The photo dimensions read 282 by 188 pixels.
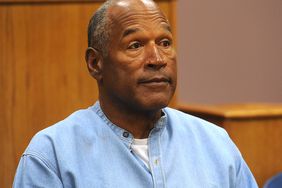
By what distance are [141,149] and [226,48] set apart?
2.78 meters

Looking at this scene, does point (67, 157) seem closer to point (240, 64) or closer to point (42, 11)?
point (42, 11)

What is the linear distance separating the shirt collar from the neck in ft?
0.04

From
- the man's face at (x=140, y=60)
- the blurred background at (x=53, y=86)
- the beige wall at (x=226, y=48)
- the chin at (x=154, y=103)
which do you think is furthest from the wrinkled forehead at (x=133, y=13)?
the beige wall at (x=226, y=48)

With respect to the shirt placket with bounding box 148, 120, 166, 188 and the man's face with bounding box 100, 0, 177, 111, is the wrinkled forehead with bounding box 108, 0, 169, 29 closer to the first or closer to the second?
the man's face with bounding box 100, 0, 177, 111

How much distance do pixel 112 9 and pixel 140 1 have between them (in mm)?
85

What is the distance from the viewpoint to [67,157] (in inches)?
65.0

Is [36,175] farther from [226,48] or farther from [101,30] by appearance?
A: [226,48]

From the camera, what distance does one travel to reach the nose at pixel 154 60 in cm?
166

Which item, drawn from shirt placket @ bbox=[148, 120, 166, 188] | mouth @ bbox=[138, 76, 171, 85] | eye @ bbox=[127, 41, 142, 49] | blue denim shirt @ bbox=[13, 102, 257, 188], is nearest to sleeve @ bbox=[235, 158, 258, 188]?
blue denim shirt @ bbox=[13, 102, 257, 188]

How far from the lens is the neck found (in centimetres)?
175

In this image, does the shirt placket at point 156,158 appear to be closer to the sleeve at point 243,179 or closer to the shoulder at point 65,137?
the shoulder at point 65,137

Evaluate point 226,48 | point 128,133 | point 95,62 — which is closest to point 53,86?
point 95,62

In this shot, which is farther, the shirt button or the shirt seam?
the shirt button

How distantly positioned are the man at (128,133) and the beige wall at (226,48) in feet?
8.49
